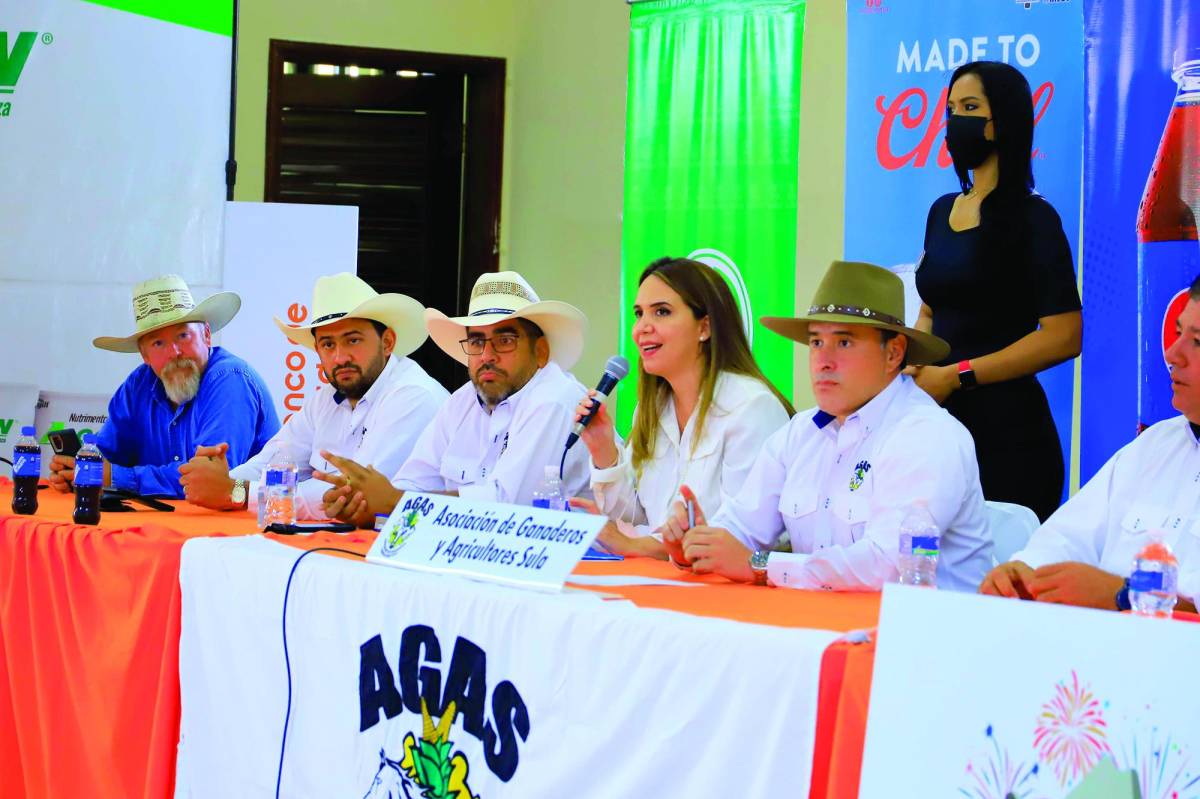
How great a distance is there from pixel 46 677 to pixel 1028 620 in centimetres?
224

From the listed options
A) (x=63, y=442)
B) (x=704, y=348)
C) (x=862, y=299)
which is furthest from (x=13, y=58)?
(x=862, y=299)

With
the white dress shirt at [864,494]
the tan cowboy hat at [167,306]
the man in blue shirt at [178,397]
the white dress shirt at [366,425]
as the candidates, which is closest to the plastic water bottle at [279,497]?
the white dress shirt at [366,425]

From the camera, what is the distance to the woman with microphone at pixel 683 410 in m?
2.97

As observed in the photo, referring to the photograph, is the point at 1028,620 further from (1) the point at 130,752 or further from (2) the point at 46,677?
(2) the point at 46,677

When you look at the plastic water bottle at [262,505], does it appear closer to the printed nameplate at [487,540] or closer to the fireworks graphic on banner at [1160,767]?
the printed nameplate at [487,540]

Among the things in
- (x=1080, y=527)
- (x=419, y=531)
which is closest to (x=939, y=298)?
(x=1080, y=527)

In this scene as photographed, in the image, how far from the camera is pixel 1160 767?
49.7 inches

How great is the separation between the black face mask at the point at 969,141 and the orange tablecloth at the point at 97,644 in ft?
4.17

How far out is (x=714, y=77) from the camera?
492 centimetres

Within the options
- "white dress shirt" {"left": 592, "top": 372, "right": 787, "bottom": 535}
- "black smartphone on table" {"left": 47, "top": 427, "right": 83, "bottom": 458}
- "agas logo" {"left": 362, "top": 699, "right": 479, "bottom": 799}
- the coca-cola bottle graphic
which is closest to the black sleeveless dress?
the coca-cola bottle graphic

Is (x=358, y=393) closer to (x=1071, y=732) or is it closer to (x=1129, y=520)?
(x=1129, y=520)

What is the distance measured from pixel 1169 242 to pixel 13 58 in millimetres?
4288

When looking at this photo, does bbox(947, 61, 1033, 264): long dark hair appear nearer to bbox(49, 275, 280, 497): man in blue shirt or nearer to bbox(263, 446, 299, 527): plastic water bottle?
bbox(263, 446, 299, 527): plastic water bottle

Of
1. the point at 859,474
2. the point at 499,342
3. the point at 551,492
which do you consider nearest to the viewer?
the point at 859,474
